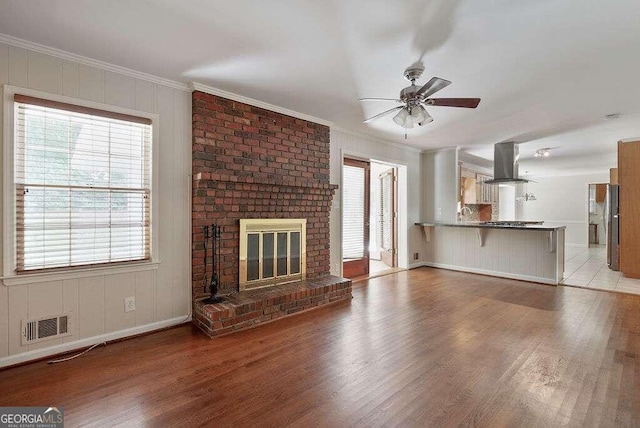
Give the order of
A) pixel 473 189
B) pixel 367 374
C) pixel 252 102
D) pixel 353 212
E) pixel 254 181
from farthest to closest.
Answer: pixel 473 189
pixel 353 212
pixel 252 102
pixel 254 181
pixel 367 374

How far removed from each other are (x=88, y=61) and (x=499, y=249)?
6.12 m

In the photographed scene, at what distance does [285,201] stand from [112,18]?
2.36 meters

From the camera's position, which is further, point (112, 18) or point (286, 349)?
point (286, 349)

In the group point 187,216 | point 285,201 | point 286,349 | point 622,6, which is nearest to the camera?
point 622,6

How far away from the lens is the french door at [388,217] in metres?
6.16

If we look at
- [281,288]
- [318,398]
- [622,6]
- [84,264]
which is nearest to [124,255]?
[84,264]

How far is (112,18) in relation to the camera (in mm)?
2061

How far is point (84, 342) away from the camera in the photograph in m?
2.60

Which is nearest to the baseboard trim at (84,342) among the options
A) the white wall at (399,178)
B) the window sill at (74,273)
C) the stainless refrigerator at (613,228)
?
the window sill at (74,273)

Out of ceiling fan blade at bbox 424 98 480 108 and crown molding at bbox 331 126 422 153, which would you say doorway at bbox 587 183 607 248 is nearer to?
crown molding at bbox 331 126 422 153

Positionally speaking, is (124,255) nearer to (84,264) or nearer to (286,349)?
(84,264)

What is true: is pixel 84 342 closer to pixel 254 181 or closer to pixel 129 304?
pixel 129 304

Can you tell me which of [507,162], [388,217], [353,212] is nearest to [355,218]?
[353,212]

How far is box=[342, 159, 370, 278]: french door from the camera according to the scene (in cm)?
510
